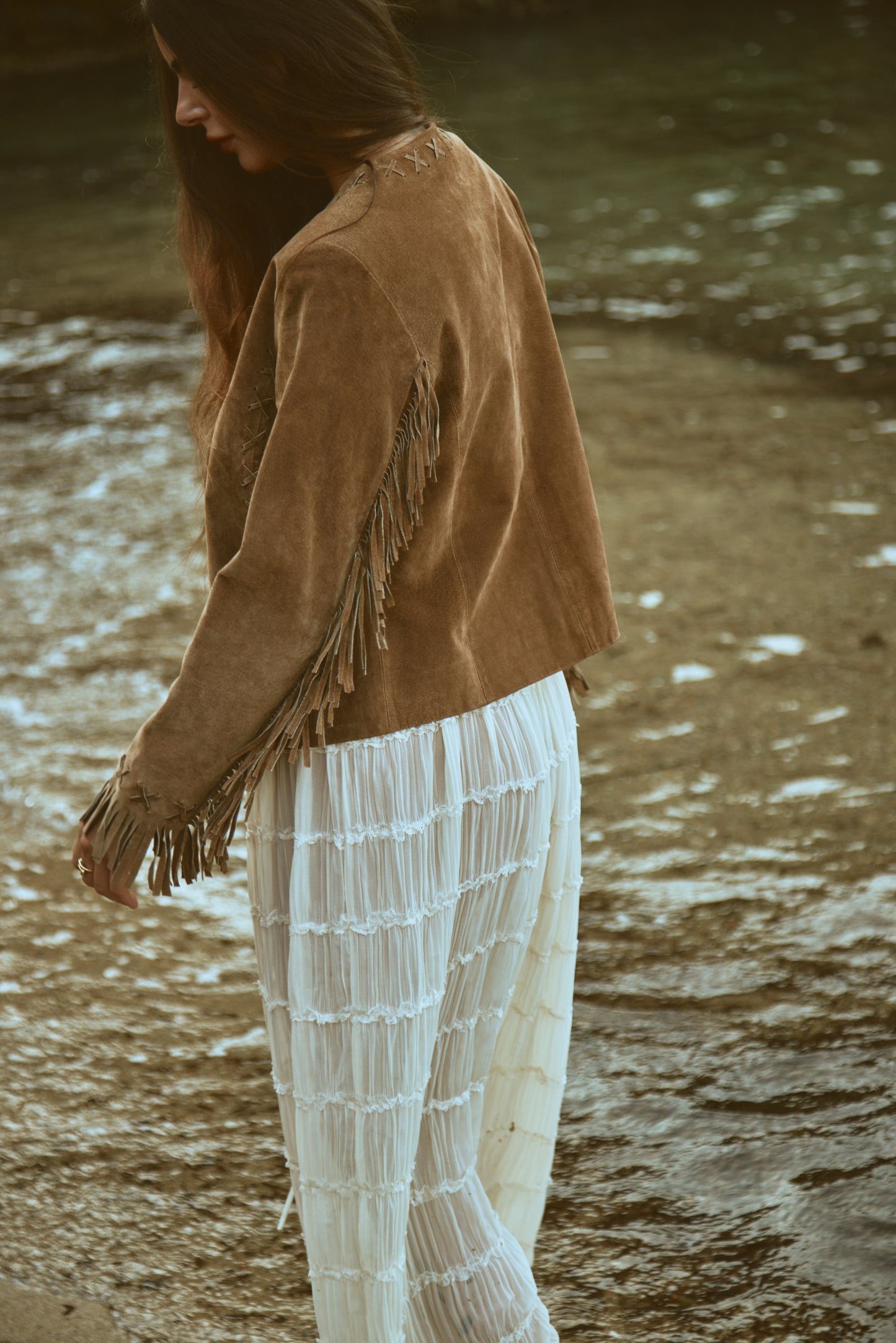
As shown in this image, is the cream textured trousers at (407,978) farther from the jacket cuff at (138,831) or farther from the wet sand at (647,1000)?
the wet sand at (647,1000)

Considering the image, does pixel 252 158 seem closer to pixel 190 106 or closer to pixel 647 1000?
pixel 190 106

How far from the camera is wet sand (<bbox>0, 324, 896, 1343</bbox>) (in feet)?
6.77

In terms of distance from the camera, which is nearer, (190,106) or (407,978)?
(190,106)

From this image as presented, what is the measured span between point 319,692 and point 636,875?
1.79m

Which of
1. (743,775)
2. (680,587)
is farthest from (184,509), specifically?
(743,775)

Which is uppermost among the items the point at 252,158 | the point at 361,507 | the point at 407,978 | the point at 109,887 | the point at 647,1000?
the point at 252,158

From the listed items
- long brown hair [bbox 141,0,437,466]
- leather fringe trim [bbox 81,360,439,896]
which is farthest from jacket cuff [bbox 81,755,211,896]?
long brown hair [bbox 141,0,437,466]

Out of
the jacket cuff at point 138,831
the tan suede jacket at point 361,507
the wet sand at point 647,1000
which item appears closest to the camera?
the tan suede jacket at point 361,507

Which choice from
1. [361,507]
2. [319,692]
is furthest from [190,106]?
[319,692]

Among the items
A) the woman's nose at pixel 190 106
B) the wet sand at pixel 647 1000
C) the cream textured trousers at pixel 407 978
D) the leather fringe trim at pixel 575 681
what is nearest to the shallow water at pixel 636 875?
the wet sand at pixel 647 1000

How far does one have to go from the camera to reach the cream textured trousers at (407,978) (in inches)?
54.1

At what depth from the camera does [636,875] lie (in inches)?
117

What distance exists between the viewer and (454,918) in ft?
4.79

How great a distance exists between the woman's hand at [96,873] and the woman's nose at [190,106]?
649 millimetres
